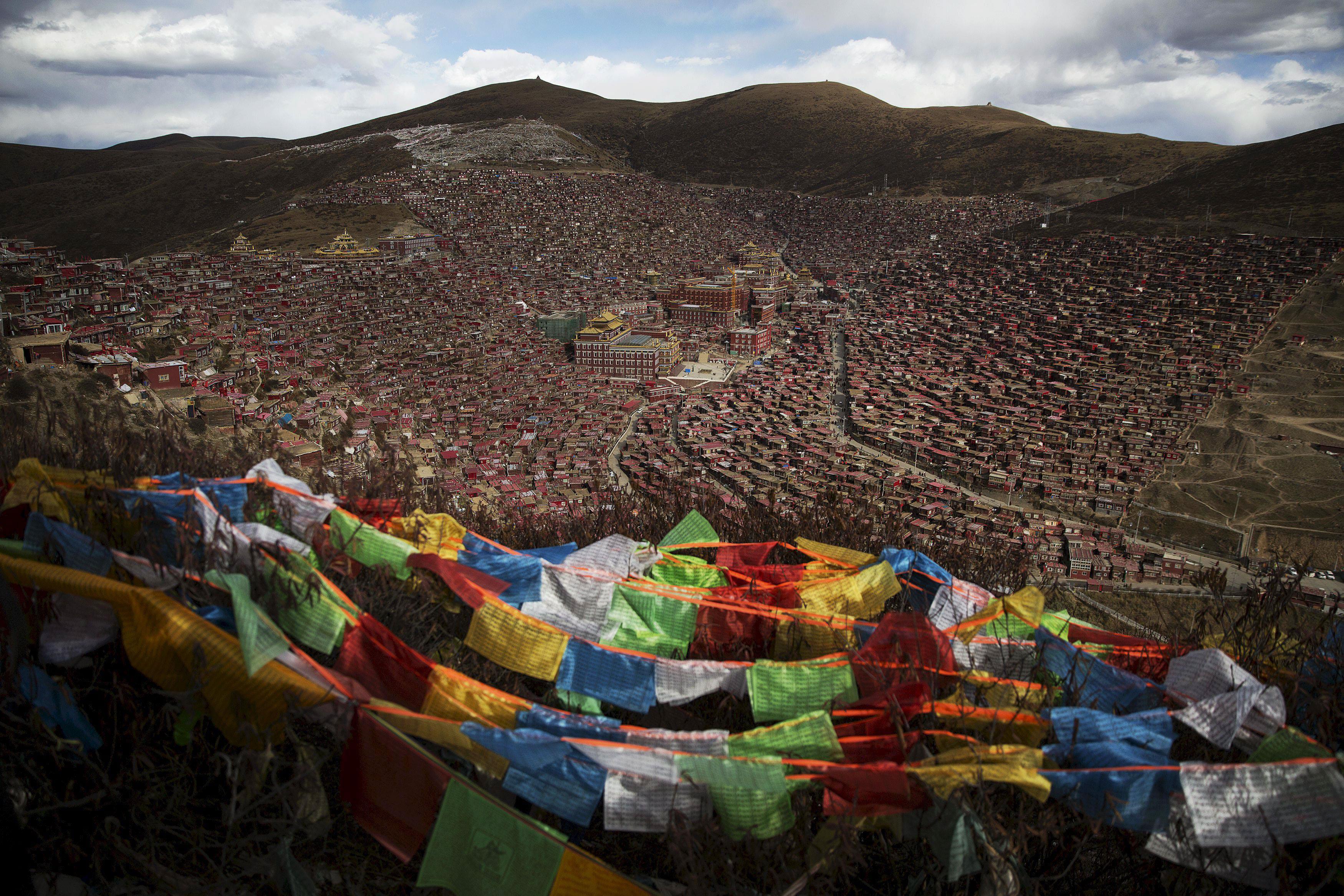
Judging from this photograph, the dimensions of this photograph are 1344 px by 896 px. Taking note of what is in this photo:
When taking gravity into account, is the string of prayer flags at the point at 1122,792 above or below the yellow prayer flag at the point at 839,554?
below

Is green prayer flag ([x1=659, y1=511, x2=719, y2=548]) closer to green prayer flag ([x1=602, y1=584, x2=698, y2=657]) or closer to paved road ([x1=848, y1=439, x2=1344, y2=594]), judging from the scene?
green prayer flag ([x1=602, y1=584, x2=698, y2=657])

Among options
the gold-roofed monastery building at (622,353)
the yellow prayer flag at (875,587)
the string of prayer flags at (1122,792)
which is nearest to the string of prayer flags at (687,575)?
the yellow prayer flag at (875,587)

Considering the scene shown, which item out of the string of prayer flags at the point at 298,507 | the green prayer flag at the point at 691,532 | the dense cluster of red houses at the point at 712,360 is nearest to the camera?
the string of prayer flags at the point at 298,507

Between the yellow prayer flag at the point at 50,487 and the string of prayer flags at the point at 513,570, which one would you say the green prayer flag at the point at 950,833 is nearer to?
the string of prayer flags at the point at 513,570

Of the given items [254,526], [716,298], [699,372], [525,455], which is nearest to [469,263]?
[716,298]

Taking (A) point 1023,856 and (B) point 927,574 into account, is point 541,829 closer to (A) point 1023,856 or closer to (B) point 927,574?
(A) point 1023,856

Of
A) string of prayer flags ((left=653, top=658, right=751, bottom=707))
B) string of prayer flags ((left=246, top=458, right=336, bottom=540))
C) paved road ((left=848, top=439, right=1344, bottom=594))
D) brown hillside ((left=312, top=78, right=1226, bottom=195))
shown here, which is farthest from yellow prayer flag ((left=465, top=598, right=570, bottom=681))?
brown hillside ((left=312, top=78, right=1226, bottom=195))

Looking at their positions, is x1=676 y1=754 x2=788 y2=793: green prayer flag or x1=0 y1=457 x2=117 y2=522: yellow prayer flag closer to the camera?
x1=676 y1=754 x2=788 y2=793: green prayer flag
